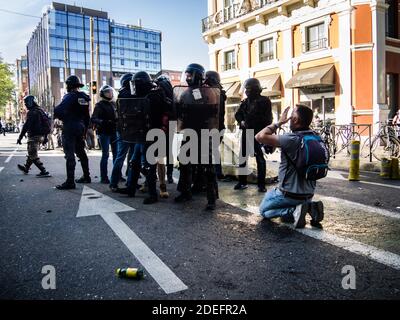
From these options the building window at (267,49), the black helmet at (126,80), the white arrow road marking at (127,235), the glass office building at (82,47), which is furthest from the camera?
the glass office building at (82,47)

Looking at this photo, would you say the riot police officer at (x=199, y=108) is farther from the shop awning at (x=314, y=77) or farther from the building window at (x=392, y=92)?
the building window at (x=392, y=92)

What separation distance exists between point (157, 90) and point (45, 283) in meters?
3.47

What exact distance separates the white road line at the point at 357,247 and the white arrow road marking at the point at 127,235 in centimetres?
175

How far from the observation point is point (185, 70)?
17.9ft

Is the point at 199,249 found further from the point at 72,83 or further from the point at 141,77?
the point at 72,83

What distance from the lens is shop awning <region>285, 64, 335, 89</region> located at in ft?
61.8

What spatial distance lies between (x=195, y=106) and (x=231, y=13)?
75.5ft

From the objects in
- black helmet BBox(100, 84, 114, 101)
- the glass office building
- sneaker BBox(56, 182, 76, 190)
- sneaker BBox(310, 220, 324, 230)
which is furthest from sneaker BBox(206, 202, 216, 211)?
the glass office building

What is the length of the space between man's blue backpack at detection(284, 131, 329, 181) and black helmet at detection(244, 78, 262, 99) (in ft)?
9.30

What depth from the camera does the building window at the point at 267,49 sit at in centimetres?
2338

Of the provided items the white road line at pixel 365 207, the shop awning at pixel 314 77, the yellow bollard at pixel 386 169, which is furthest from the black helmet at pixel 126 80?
the shop awning at pixel 314 77
